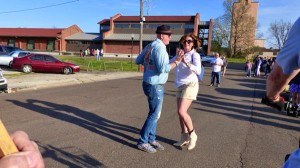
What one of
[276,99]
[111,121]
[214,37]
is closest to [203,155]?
[111,121]

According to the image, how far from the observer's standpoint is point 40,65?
18.5 meters

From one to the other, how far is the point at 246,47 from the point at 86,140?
61900 millimetres

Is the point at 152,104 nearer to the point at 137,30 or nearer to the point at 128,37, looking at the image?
the point at 128,37

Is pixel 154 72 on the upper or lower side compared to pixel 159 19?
lower

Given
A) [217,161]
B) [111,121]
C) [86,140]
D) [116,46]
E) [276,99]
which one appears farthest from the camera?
[116,46]

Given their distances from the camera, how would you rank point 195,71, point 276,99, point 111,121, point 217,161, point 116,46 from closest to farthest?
1. point 276,99
2. point 217,161
3. point 195,71
4. point 111,121
5. point 116,46

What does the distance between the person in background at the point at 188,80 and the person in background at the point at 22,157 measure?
3.83 m

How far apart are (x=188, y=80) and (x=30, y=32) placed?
66.2 meters

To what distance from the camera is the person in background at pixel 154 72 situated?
174 inches

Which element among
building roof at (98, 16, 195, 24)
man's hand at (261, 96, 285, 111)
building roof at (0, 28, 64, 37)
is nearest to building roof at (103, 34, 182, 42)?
building roof at (98, 16, 195, 24)

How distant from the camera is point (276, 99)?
1815mm

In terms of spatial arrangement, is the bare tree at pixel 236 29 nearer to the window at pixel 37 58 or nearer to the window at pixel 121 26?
the window at pixel 121 26

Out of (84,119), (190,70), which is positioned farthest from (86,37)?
(190,70)

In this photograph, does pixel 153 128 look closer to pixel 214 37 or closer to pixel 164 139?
pixel 164 139
